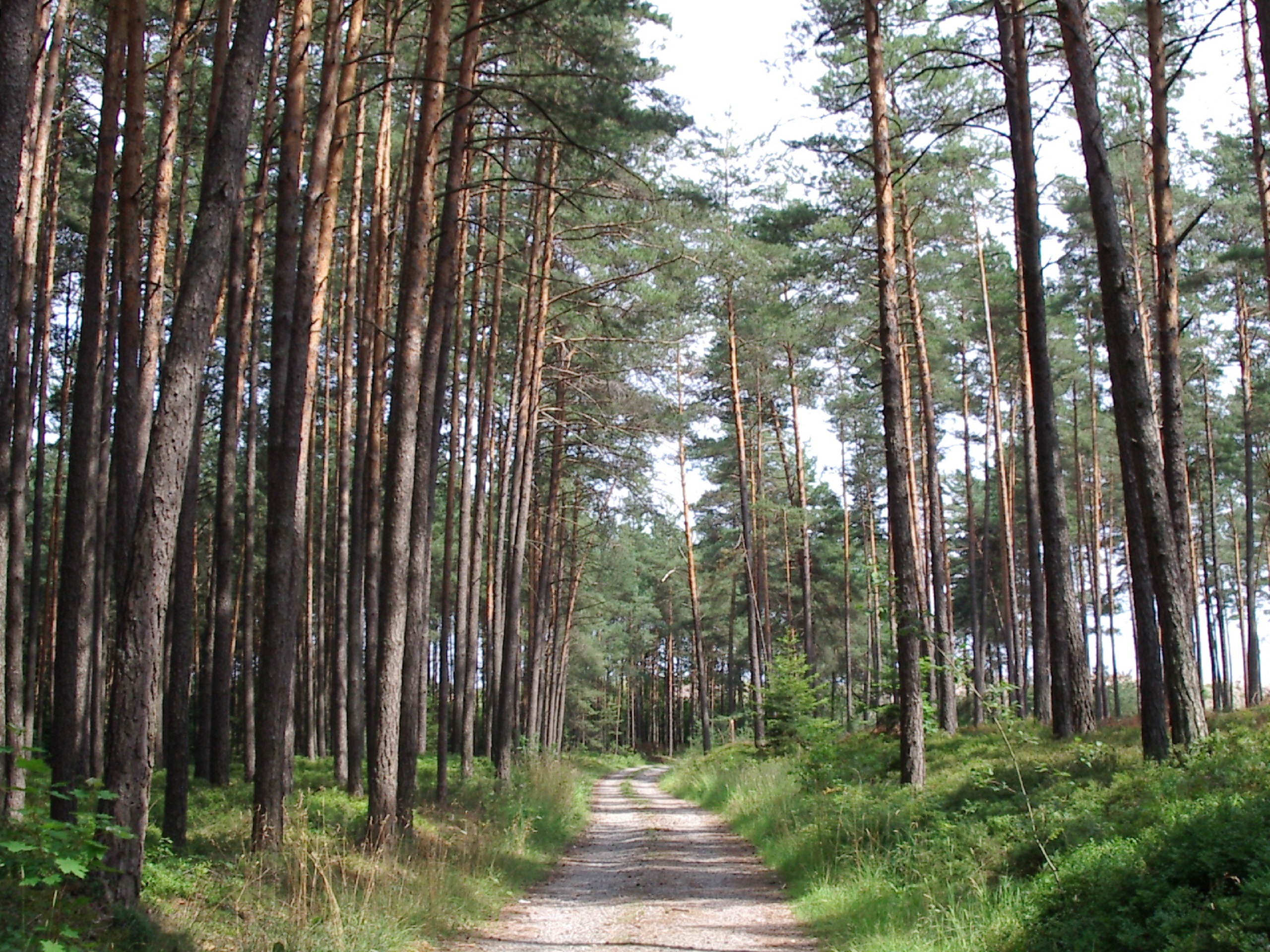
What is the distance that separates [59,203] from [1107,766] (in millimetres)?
18428

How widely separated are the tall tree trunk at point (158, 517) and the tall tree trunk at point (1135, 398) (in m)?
7.48

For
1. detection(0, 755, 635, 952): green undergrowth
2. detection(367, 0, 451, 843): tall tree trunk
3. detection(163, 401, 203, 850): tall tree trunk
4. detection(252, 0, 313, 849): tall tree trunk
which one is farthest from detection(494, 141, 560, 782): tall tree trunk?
detection(252, 0, 313, 849): tall tree trunk

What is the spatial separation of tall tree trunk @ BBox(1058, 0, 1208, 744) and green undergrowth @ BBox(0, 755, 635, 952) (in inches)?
252

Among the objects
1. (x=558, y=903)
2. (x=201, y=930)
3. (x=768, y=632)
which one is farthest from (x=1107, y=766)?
(x=768, y=632)

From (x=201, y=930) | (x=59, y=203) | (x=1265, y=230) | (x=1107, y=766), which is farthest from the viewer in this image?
(x=59, y=203)

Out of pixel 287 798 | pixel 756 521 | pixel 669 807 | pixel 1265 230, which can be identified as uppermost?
pixel 1265 230

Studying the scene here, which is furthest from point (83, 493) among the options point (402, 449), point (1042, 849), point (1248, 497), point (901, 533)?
point (1248, 497)

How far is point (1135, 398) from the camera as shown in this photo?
9.48 meters

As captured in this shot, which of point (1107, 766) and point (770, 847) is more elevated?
point (1107, 766)

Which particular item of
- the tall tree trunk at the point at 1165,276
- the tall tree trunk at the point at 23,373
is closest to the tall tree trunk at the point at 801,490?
the tall tree trunk at the point at 1165,276

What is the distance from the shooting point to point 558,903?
879cm

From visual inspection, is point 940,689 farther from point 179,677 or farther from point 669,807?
point 179,677

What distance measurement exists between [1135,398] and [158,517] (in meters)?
8.27

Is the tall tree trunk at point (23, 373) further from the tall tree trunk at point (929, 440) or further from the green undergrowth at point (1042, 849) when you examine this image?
the tall tree trunk at point (929, 440)
